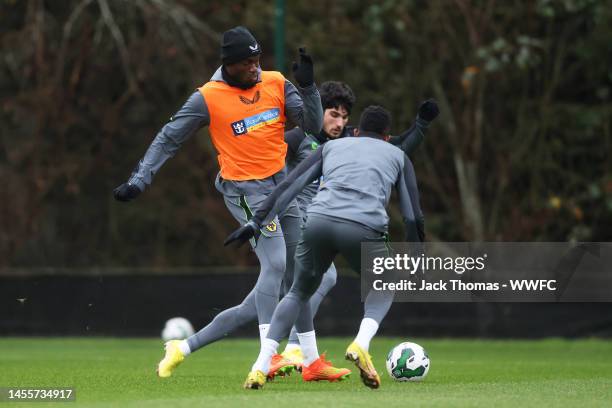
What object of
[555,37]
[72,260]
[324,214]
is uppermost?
[324,214]

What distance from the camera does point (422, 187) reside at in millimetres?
19672

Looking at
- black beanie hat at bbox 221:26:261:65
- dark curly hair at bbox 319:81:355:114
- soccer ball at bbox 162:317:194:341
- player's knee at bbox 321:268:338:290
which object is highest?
black beanie hat at bbox 221:26:261:65

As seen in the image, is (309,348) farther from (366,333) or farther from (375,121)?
(375,121)

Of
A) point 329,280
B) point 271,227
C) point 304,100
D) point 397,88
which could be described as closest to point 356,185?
point 271,227

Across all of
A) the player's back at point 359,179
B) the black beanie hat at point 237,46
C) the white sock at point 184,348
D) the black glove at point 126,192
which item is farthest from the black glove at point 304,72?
the white sock at point 184,348

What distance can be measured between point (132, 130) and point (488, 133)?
5844 millimetres

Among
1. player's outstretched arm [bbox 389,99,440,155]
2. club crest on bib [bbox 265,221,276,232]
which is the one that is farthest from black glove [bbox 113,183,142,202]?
player's outstretched arm [bbox 389,99,440,155]

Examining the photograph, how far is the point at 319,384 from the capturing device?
899 cm

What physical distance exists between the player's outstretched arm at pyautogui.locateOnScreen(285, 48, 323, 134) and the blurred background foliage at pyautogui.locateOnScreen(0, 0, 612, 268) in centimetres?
889

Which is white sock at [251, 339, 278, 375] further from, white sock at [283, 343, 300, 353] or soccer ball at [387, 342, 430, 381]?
white sock at [283, 343, 300, 353]

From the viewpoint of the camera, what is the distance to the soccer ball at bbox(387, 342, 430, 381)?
30.2ft

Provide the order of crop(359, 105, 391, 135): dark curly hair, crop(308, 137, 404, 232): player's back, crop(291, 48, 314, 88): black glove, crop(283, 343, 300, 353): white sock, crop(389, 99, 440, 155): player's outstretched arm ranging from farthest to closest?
crop(283, 343, 300, 353): white sock, crop(389, 99, 440, 155): player's outstretched arm, crop(291, 48, 314, 88): black glove, crop(359, 105, 391, 135): dark curly hair, crop(308, 137, 404, 232): player's back

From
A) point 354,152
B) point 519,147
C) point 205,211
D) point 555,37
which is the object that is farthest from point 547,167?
point 354,152

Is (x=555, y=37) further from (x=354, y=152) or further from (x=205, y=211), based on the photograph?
(x=354, y=152)
